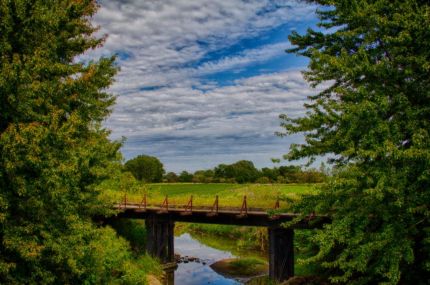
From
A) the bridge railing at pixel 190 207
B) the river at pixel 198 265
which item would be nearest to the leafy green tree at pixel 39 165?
the bridge railing at pixel 190 207

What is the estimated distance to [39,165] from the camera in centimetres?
1250

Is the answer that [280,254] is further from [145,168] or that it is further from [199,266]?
[145,168]

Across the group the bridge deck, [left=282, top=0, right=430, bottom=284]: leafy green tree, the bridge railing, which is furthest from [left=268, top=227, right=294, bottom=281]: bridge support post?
[left=282, top=0, right=430, bottom=284]: leafy green tree

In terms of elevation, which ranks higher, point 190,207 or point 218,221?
point 190,207

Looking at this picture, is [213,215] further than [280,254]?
Yes

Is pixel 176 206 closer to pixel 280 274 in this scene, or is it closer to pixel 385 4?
pixel 280 274

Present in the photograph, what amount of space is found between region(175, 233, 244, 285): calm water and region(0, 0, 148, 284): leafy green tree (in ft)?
44.8

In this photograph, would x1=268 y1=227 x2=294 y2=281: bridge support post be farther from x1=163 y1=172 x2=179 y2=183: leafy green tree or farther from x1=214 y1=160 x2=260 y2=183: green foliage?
x1=163 y1=172 x2=179 y2=183: leafy green tree

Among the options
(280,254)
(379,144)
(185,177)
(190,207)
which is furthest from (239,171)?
(379,144)

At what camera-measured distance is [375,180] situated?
492 inches

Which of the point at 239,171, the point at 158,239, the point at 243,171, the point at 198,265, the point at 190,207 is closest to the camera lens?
the point at 190,207

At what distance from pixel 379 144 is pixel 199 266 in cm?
2345

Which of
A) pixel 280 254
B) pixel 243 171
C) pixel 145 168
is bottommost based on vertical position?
pixel 280 254

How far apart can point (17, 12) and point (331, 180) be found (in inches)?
440
